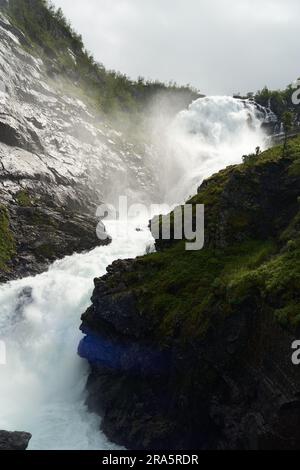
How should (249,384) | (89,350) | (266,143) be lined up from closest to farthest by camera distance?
(249,384), (89,350), (266,143)

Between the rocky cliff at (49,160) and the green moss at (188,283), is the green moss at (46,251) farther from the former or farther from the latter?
the green moss at (188,283)

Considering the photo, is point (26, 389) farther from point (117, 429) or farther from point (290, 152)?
point (290, 152)

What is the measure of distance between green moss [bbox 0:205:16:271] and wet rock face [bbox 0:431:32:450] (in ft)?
91.7

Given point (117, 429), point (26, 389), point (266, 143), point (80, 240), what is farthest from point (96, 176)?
point (117, 429)

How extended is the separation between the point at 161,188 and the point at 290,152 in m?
55.2

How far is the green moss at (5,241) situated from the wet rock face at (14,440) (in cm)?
2795

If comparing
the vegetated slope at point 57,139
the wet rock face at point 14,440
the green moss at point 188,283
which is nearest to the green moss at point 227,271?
the green moss at point 188,283

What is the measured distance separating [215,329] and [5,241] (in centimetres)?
3655

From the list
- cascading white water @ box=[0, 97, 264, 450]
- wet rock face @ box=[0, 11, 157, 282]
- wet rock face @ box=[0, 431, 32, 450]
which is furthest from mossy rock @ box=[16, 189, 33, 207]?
wet rock face @ box=[0, 431, 32, 450]

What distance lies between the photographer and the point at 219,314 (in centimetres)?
2853

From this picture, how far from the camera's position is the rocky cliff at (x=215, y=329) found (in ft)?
83.7

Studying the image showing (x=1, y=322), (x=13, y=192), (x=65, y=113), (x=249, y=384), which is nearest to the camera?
(x=249, y=384)

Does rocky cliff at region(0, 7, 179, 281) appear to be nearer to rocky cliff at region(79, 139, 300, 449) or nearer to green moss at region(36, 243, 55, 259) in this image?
green moss at region(36, 243, 55, 259)

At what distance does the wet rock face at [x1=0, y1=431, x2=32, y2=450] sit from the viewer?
94.0ft
